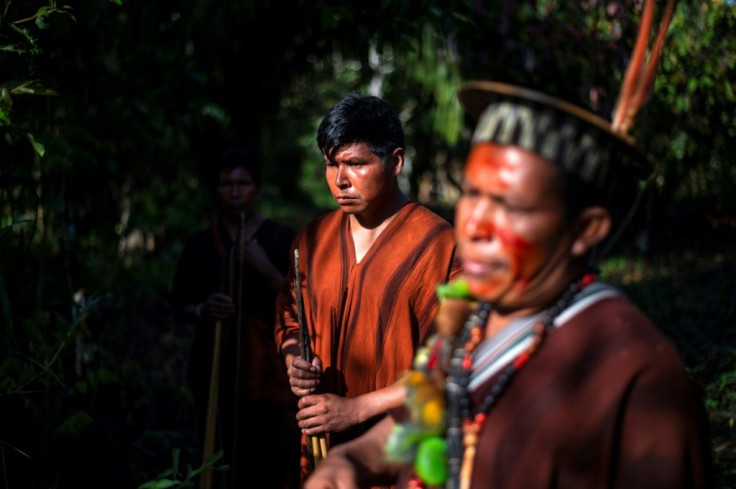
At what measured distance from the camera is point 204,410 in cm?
399

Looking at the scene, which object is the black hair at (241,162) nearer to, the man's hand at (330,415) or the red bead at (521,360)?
the man's hand at (330,415)

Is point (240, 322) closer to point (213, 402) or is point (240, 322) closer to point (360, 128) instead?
point (213, 402)

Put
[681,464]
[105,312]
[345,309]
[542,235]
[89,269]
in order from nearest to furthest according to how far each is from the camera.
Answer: [681,464]
[542,235]
[345,309]
[105,312]
[89,269]

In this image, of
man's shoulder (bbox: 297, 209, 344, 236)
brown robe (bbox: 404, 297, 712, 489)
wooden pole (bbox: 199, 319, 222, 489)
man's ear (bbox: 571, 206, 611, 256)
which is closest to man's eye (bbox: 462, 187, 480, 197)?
man's ear (bbox: 571, 206, 611, 256)

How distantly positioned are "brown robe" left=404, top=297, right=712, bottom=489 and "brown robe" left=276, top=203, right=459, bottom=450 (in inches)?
42.1

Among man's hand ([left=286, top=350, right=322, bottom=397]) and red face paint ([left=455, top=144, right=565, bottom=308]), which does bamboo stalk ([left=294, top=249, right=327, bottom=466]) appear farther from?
red face paint ([left=455, top=144, right=565, bottom=308])

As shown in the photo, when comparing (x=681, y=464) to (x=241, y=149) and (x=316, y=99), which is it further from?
(x=316, y=99)

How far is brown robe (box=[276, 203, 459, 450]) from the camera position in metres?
2.58

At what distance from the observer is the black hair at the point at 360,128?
2646 mm

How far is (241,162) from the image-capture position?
3.90 meters

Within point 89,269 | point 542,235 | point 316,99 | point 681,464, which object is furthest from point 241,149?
point 316,99

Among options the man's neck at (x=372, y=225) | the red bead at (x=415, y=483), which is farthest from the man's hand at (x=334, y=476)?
the man's neck at (x=372, y=225)

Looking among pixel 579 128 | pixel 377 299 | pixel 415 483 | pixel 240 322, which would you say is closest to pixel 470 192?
pixel 579 128

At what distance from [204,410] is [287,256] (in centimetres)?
90
